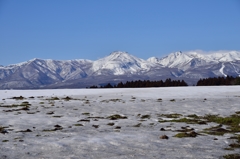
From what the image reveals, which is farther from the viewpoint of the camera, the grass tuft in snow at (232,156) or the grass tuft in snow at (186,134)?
the grass tuft in snow at (186,134)

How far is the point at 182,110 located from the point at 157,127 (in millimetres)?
10521

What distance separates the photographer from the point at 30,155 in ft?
42.7

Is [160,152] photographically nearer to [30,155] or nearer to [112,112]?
[30,155]

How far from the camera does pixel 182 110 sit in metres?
30.8

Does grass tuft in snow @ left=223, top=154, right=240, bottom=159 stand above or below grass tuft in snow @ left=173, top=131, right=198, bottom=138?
below

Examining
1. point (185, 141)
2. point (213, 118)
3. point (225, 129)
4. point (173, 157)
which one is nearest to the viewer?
point (173, 157)

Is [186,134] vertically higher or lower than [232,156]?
higher

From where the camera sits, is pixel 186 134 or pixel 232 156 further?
pixel 186 134

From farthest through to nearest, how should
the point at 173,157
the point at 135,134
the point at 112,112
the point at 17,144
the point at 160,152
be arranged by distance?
the point at 112,112, the point at 135,134, the point at 17,144, the point at 160,152, the point at 173,157

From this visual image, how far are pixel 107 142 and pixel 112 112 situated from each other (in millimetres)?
14071

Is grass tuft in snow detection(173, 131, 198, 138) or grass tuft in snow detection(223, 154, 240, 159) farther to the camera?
grass tuft in snow detection(173, 131, 198, 138)

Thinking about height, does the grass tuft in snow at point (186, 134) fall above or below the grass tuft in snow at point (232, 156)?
above

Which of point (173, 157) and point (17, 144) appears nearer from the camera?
point (173, 157)

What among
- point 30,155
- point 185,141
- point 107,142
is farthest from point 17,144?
point 185,141
